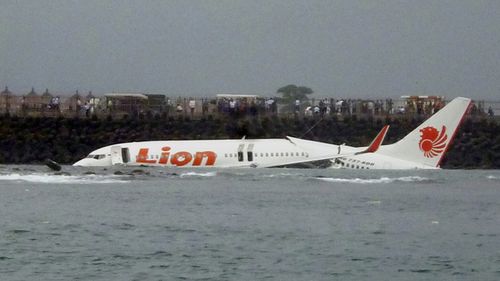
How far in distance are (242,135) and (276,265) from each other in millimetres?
52598

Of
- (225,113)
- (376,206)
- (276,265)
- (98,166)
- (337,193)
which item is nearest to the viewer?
(276,265)

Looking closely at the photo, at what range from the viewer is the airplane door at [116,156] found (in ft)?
252

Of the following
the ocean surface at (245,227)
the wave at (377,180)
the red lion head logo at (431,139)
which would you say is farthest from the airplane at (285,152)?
the ocean surface at (245,227)

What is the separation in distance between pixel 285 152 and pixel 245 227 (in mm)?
33505

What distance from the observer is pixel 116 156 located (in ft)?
253

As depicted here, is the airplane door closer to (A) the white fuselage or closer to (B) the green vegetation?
(A) the white fuselage

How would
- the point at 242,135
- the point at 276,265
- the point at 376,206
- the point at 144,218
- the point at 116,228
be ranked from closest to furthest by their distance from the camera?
the point at 276,265
the point at 116,228
the point at 144,218
the point at 376,206
the point at 242,135

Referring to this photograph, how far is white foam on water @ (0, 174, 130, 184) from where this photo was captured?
6372 centimetres

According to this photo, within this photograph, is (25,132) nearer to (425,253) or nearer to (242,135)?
(242,135)

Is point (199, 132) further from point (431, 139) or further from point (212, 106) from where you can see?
point (431, 139)

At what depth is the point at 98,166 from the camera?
3002 inches

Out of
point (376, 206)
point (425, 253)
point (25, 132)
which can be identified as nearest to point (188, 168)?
point (25, 132)

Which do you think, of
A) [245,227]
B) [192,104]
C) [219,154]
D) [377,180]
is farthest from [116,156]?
[245,227]

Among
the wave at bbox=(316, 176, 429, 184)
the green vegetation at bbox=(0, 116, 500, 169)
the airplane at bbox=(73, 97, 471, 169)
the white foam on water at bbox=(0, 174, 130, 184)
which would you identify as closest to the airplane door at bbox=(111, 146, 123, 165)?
the airplane at bbox=(73, 97, 471, 169)
